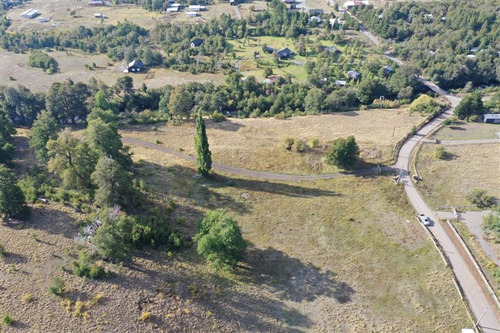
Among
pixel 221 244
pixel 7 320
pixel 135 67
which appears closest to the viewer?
pixel 7 320

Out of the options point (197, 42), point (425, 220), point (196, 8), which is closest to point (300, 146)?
point (425, 220)

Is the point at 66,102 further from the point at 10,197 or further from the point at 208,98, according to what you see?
the point at 10,197

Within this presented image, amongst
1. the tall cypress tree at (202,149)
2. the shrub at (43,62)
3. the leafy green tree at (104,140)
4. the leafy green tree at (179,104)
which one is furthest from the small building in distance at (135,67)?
the tall cypress tree at (202,149)

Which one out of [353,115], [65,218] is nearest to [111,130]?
[65,218]

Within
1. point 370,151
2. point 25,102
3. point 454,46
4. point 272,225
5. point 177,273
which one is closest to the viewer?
point 177,273

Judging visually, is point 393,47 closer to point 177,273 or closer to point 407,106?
point 407,106
